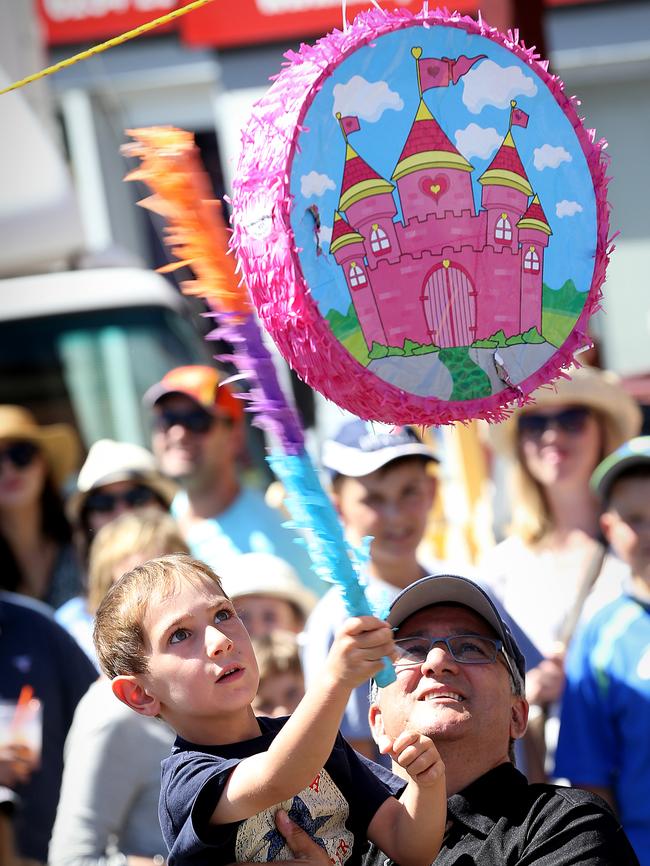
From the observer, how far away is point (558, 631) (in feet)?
12.3

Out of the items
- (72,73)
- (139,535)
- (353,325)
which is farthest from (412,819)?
(72,73)

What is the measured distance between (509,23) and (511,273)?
291cm

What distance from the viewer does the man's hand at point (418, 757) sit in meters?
1.92

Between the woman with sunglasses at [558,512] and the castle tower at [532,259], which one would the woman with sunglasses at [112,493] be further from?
the castle tower at [532,259]

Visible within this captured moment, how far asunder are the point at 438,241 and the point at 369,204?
13cm

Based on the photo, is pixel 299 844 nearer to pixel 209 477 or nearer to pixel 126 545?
pixel 126 545

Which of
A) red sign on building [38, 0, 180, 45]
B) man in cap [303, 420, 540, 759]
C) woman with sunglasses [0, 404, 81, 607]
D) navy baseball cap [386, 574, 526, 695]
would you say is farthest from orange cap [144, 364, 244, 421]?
red sign on building [38, 0, 180, 45]

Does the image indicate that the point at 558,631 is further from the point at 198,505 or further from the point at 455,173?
the point at 455,173

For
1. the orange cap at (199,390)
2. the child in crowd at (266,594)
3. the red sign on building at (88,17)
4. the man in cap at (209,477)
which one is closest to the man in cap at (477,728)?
the child in crowd at (266,594)


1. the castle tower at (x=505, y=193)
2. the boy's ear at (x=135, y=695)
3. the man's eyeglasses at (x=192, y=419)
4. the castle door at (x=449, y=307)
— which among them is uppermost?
the castle tower at (x=505, y=193)

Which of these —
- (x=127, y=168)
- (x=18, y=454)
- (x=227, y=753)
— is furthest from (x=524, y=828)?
(x=127, y=168)

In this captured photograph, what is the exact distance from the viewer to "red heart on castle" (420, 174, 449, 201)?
2139mm

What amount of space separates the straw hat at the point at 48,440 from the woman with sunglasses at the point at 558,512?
1.76 meters

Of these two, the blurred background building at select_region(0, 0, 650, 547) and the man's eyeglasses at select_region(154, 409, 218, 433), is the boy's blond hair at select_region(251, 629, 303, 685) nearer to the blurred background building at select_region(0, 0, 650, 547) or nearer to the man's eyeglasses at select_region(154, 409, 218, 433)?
the man's eyeglasses at select_region(154, 409, 218, 433)
